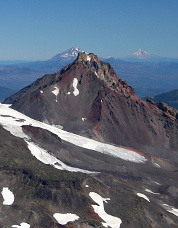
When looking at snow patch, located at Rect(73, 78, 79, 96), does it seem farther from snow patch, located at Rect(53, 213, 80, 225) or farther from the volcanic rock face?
snow patch, located at Rect(53, 213, 80, 225)

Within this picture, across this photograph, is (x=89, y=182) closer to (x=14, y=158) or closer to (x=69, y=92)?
(x=14, y=158)

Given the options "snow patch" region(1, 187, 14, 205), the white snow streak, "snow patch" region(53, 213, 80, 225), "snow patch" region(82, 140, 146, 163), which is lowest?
"snow patch" region(82, 140, 146, 163)

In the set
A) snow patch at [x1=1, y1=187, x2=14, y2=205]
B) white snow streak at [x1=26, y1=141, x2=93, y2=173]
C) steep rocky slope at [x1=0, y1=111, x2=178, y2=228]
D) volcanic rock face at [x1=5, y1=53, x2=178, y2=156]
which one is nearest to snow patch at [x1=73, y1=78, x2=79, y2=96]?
volcanic rock face at [x1=5, y1=53, x2=178, y2=156]

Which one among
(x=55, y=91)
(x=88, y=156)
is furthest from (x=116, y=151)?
(x=55, y=91)

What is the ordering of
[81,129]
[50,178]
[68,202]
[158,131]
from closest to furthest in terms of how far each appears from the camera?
[68,202], [50,178], [81,129], [158,131]

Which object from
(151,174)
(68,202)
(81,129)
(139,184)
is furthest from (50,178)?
(81,129)

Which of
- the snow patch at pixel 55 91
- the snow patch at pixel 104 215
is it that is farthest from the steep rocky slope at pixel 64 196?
the snow patch at pixel 55 91
